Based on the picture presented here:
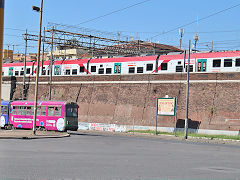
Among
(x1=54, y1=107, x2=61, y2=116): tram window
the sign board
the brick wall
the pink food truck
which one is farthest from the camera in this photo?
the brick wall

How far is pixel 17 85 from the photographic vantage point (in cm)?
6838

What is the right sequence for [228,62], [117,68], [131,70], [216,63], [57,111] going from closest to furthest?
[57,111] < [228,62] < [216,63] < [131,70] < [117,68]

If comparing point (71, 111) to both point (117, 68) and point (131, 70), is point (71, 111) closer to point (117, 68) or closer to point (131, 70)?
point (131, 70)

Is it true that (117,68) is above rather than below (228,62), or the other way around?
below

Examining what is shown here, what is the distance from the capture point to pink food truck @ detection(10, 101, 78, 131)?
3950 centimetres

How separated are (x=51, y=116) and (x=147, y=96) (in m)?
15.8

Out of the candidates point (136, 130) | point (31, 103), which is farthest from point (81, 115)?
point (31, 103)

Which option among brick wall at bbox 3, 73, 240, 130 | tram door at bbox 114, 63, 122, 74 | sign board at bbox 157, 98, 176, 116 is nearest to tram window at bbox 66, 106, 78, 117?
sign board at bbox 157, 98, 176, 116

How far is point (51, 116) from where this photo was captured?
1578 inches

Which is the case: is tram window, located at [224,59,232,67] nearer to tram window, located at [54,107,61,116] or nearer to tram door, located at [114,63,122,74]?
tram door, located at [114,63,122,74]

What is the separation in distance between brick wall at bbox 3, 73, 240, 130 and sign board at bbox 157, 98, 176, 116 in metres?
3.86

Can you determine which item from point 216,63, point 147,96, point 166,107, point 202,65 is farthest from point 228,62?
point 147,96

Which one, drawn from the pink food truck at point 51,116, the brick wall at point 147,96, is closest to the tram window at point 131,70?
A: the brick wall at point 147,96

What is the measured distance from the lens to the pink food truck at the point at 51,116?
39.5m
